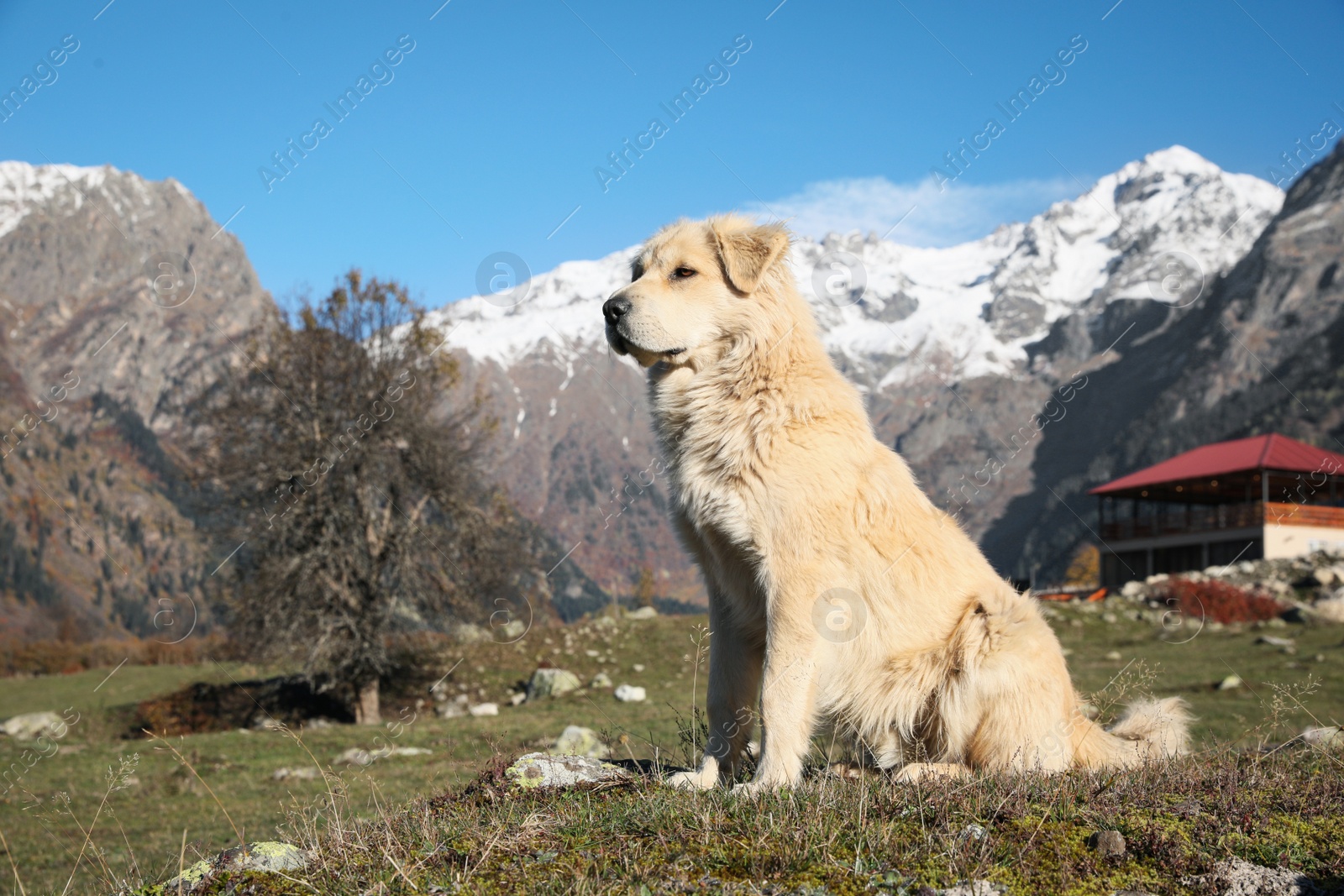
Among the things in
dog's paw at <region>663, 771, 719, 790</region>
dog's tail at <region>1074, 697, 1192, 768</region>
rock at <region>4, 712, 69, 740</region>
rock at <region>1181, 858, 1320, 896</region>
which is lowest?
rock at <region>4, 712, 69, 740</region>

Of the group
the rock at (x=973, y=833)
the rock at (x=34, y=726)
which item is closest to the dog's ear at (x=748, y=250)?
the rock at (x=973, y=833)

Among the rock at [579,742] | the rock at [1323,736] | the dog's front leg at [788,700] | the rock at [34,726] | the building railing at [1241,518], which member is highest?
the building railing at [1241,518]

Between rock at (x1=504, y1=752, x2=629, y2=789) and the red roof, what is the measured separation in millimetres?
44803

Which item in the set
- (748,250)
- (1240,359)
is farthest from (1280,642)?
(1240,359)

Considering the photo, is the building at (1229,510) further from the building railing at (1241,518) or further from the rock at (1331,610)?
the rock at (1331,610)

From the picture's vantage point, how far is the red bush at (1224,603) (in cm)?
2688

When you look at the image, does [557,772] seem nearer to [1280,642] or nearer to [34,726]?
[34,726]

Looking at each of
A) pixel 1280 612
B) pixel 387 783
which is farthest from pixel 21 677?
pixel 1280 612

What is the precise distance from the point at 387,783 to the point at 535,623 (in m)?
15.0

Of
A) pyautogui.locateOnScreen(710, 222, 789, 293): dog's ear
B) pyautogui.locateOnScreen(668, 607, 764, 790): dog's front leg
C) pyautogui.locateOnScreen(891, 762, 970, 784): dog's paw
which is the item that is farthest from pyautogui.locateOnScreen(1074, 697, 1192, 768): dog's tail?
pyautogui.locateOnScreen(710, 222, 789, 293): dog's ear

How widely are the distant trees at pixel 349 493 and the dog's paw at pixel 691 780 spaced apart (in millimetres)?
17132

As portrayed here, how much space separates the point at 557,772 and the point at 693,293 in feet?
9.08

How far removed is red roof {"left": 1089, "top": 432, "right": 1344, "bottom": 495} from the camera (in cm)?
4256

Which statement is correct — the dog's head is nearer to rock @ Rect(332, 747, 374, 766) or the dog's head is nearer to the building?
rock @ Rect(332, 747, 374, 766)
